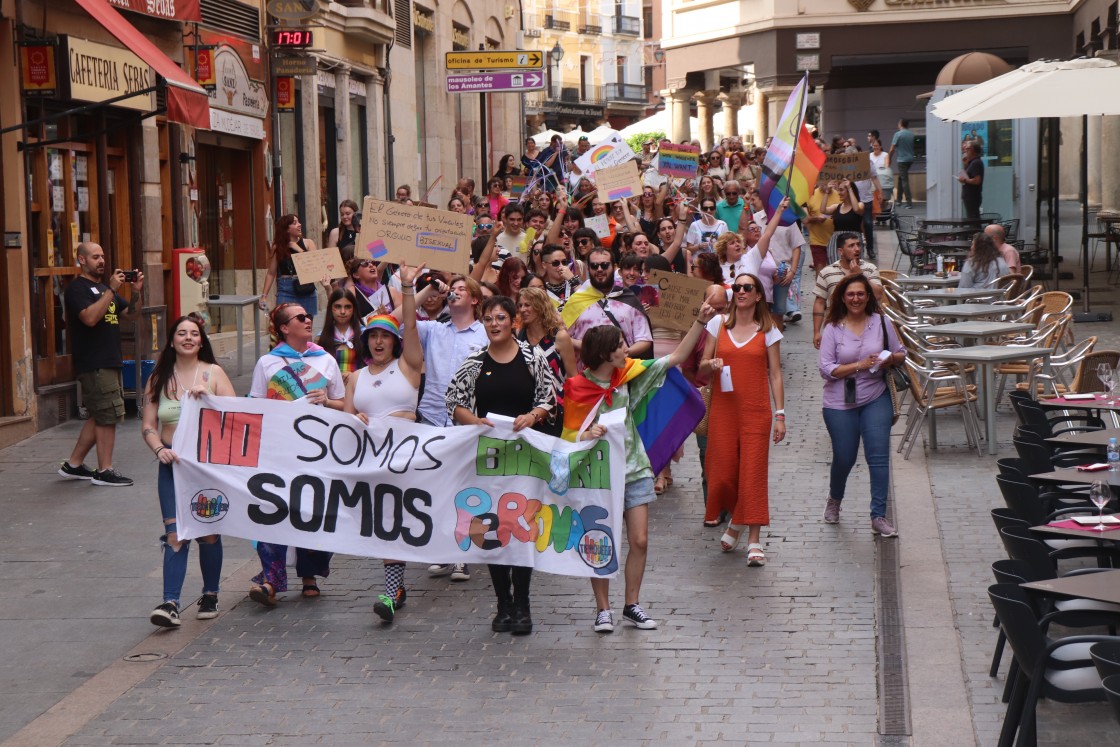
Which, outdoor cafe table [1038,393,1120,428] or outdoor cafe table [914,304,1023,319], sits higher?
outdoor cafe table [914,304,1023,319]

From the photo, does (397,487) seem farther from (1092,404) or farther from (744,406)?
(1092,404)

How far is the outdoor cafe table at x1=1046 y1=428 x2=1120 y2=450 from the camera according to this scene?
8781mm

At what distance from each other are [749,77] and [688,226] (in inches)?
1545

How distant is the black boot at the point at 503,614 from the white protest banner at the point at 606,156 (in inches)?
401

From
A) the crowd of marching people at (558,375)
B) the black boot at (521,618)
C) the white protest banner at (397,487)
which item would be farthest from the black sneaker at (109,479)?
the black boot at (521,618)

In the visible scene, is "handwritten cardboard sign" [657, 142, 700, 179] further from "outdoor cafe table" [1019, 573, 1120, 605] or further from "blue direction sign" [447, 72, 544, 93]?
"outdoor cafe table" [1019, 573, 1120, 605]

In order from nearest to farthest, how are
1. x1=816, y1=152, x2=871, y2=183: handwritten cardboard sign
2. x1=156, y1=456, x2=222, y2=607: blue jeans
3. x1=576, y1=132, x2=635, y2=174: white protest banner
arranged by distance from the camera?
x1=156, y1=456, x2=222, y2=607: blue jeans → x1=576, y1=132, x2=635, y2=174: white protest banner → x1=816, y1=152, x2=871, y2=183: handwritten cardboard sign

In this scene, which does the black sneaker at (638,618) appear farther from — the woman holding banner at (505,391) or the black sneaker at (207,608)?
the black sneaker at (207,608)

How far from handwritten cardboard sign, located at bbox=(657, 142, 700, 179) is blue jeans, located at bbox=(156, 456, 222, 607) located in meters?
13.7

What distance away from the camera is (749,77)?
5672 centimetres

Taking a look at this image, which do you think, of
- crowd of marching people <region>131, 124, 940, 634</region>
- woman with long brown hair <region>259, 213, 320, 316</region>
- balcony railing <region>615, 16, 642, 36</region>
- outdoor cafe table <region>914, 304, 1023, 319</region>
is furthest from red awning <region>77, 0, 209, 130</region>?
balcony railing <region>615, 16, 642, 36</region>

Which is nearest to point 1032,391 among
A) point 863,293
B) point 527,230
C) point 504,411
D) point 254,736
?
point 863,293

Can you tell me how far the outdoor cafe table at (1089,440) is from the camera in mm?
8781

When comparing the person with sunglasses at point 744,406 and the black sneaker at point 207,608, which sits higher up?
the person with sunglasses at point 744,406
